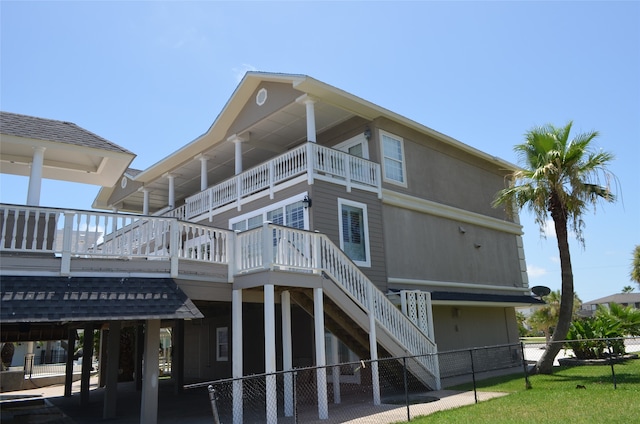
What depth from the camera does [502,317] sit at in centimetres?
2144

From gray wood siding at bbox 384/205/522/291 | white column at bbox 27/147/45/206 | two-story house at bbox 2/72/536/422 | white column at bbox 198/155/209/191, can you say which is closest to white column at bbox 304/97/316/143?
two-story house at bbox 2/72/536/422

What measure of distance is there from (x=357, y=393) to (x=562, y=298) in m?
6.90

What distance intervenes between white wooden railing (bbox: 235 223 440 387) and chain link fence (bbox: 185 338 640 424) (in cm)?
68

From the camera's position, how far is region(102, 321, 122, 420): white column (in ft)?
36.2

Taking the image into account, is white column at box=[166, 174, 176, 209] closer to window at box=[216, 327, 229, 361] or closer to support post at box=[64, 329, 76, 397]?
window at box=[216, 327, 229, 361]

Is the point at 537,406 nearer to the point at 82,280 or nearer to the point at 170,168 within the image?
the point at 82,280

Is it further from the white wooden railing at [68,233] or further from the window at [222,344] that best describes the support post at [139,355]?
the white wooden railing at [68,233]

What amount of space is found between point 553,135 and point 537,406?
29.4 ft

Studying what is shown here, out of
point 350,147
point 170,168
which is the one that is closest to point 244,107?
point 350,147

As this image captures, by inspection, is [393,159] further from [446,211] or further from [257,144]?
[257,144]

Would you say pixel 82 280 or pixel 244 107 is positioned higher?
pixel 244 107

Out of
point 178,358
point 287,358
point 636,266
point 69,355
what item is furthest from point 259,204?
point 636,266

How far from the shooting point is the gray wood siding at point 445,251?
16.8 m

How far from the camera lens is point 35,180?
9.95 m
